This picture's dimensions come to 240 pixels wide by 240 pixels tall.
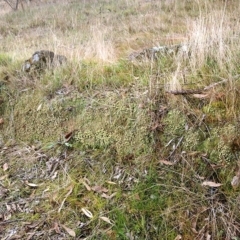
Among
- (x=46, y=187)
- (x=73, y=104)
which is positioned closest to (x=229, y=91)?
(x=73, y=104)

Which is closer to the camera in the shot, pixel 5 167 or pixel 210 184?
pixel 210 184

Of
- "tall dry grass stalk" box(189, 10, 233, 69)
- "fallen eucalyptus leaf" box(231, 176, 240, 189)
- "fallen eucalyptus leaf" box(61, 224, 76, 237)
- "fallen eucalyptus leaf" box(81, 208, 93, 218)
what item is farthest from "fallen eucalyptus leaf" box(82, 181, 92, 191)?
"tall dry grass stalk" box(189, 10, 233, 69)

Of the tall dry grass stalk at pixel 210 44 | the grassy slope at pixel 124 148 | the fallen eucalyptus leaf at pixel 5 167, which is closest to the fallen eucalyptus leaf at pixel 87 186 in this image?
the grassy slope at pixel 124 148

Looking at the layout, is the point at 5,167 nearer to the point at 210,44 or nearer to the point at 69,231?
the point at 69,231

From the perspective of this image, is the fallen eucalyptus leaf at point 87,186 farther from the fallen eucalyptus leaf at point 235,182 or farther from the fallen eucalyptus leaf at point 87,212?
the fallen eucalyptus leaf at point 235,182

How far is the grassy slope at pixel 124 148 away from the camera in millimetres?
2180

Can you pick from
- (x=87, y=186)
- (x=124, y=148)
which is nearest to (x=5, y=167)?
(x=87, y=186)

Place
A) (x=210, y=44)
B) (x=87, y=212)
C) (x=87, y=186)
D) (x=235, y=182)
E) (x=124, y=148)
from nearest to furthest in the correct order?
(x=235, y=182) < (x=87, y=212) < (x=87, y=186) < (x=124, y=148) < (x=210, y=44)

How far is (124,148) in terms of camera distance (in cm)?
264

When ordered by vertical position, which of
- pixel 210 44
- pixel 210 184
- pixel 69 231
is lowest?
pixel 69 231

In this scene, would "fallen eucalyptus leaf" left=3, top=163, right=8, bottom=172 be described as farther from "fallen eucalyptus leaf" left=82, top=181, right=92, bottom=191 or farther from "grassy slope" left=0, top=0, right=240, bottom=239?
"fallen eucalyptus leaf" left=82, top=181, right=92, bottom=191

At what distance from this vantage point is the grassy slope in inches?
85.8

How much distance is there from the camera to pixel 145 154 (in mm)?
2518

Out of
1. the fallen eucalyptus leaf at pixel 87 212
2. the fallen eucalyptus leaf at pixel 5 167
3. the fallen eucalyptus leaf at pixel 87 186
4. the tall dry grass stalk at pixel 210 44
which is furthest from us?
the tall dry grass stalk at pixel 210 44
